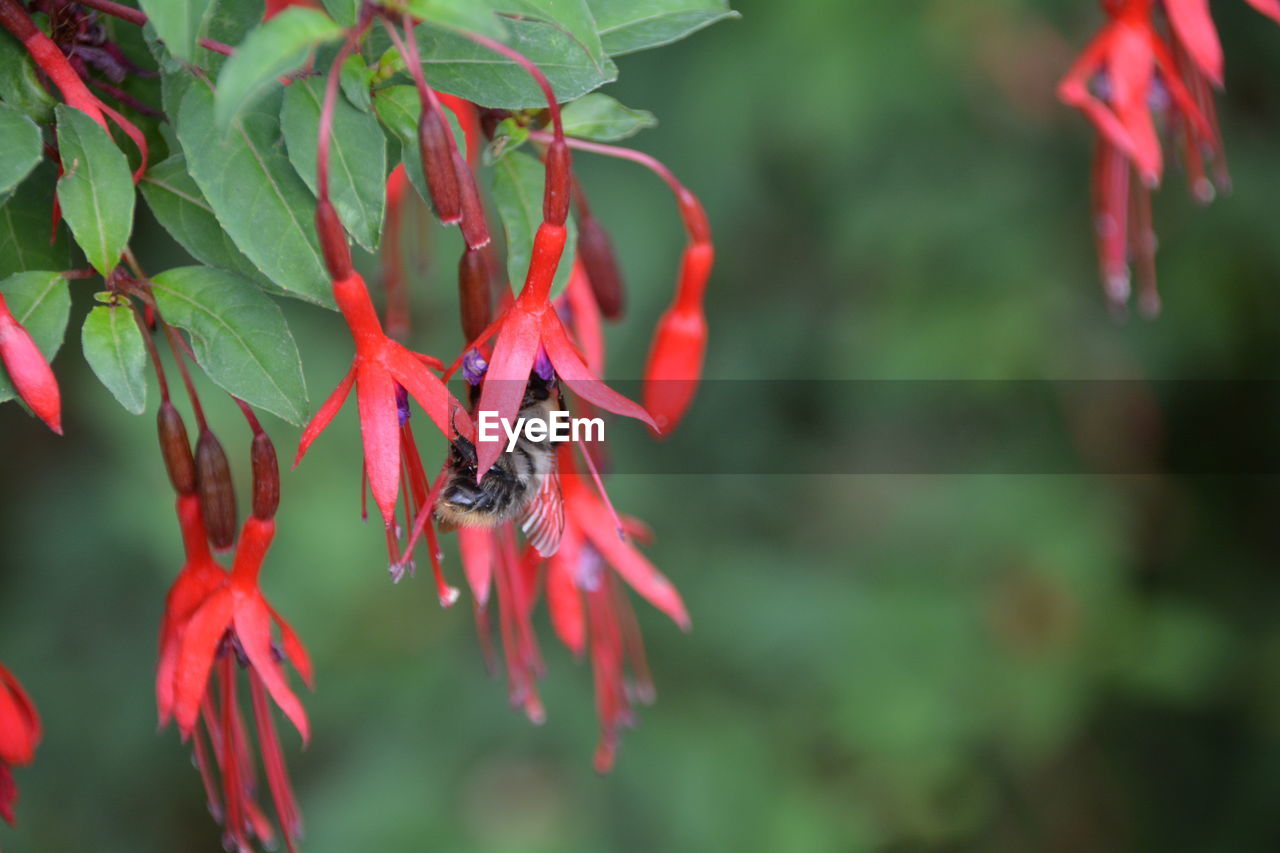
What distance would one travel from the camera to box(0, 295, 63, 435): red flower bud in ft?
1.75

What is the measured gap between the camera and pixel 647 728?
1.56 metres

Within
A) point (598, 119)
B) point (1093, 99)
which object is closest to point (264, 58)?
point (598, 119)

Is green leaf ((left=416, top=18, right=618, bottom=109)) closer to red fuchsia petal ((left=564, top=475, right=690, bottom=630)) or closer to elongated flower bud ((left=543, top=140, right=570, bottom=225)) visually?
elongated flower bud ((left=543, top=140, right=570, bottom=225))

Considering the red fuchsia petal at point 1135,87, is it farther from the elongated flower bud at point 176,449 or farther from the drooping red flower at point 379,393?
the elongated flower bud at point 176,449

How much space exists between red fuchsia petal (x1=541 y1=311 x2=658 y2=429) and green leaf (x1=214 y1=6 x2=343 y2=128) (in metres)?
0.16

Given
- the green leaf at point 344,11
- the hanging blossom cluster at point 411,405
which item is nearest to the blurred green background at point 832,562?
the hanging blossom cluster at point 411,405

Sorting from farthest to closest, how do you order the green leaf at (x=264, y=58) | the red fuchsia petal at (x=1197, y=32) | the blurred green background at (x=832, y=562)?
the blurred green background at (x=832, y=562) < the red fuchsia petal at (x=1197, y=32) < the green leaf at (x=264, y=58)

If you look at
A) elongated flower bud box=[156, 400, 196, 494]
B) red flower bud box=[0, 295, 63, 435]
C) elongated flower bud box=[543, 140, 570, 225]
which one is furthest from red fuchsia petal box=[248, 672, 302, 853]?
elongated flower bud box=[543, 140, 570, 225]

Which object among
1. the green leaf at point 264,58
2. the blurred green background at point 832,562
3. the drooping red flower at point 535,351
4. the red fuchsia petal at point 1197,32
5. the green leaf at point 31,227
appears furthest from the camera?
the blurred green background at point 832,562

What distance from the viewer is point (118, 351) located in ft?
1.91

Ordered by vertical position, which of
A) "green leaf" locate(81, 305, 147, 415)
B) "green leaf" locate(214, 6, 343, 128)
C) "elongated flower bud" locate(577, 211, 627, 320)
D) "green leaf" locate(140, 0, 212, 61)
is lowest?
"elongated flower bud" locate(577, 211, 627, 320)

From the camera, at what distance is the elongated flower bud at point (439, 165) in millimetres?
503

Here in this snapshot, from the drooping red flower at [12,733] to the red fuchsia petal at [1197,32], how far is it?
74cm

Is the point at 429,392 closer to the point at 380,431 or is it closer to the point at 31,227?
the point at 380,431
